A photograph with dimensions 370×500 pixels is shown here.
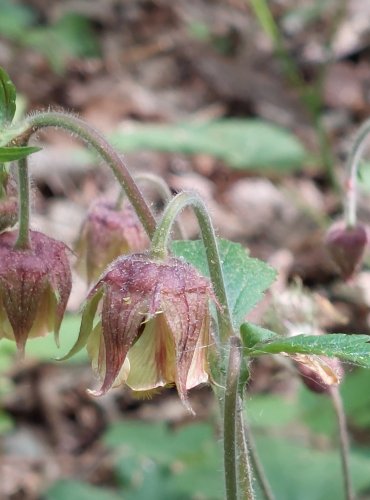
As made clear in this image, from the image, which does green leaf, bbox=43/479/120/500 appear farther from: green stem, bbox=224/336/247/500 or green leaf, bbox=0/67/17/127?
green leaf, bbox=0/67/17/127

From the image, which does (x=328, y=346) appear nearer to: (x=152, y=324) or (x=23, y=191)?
(x=152, y=324)

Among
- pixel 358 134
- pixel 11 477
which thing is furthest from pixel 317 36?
pixel 358 134

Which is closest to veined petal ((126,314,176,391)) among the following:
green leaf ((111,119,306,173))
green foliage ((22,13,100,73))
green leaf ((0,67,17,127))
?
green leaf ((0,67,17,127))

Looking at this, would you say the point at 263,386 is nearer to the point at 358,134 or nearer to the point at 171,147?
the point at 171,147

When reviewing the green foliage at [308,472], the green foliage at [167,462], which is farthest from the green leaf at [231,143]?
the green foliage at [308,472]

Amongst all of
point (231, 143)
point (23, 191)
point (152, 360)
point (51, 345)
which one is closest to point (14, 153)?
Result: point (23, 191)
